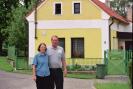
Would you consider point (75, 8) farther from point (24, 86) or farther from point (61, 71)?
point (61, 71)

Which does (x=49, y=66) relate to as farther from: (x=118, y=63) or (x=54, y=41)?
(x=118, y=63)

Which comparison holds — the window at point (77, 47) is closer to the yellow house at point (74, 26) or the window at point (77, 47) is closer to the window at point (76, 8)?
the yellow house at point (74, 26)

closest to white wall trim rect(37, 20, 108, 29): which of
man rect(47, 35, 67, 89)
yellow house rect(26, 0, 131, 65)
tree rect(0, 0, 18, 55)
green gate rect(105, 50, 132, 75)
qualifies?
yellow house rect(26, 0, 131, 65)

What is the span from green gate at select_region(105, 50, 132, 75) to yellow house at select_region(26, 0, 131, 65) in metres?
7.94

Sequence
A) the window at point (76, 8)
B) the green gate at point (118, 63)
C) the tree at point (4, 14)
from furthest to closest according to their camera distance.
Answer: the tree at point (4, 14) → the window at point (76, 8) → the green gate at point (118, 63)

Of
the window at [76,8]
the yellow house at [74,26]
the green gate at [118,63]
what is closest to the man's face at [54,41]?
the green gate at [118,63]

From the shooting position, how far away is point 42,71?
14156 millimetres

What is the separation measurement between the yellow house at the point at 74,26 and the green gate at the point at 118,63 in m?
7.94

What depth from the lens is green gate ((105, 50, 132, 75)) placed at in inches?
1245

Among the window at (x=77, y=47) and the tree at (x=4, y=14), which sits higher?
the tree at (x=4, y=14)

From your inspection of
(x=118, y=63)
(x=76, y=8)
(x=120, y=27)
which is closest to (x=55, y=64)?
(x=118, y=63)

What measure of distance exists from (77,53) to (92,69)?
5.33m

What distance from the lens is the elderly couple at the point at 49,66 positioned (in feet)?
46.5

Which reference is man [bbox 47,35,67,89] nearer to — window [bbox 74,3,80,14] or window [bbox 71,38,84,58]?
window [bbox 71,38,84,58]
